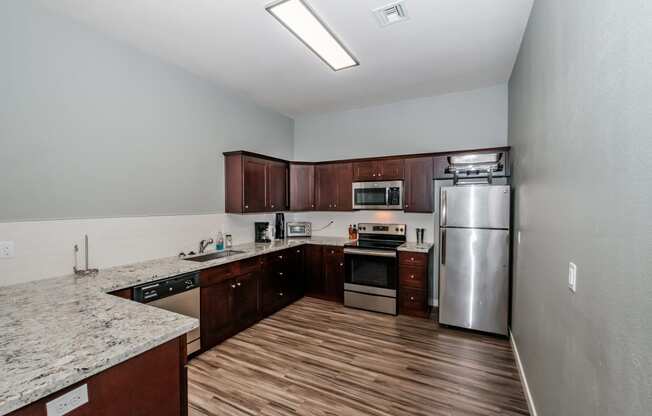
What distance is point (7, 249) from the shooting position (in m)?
2.12

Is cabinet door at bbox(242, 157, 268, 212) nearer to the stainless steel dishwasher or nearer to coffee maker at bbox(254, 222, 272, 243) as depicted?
coffee maker at bbox(254, 222, 272, 243)

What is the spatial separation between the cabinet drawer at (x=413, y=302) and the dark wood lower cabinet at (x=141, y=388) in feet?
9.70

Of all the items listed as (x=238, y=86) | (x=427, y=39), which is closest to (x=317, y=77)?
(x=238, y=86)

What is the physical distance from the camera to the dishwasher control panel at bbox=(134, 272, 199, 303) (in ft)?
7.78

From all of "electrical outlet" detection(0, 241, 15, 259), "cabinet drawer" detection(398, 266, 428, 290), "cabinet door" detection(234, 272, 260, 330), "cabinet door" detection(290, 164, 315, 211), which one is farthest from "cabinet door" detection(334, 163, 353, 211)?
"electrical outlet" detection(0, 241, 15, 259)

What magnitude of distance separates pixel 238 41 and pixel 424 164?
269 cm

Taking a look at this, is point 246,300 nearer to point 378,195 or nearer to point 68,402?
point 378,195

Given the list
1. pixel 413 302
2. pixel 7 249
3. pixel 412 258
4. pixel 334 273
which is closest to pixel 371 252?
pixel 412 258

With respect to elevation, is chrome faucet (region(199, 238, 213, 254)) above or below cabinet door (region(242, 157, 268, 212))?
below

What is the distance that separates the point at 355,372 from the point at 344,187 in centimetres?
267

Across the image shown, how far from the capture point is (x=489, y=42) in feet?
9.34

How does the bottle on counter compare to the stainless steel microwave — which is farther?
the stainless steel microwave

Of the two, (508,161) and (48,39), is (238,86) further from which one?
(508,161)

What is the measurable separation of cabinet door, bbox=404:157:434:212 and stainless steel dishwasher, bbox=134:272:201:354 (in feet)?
9.39
